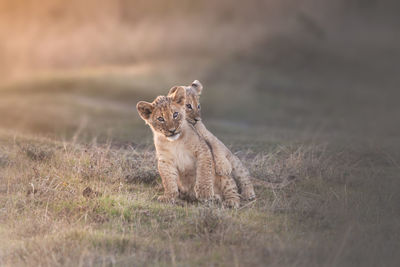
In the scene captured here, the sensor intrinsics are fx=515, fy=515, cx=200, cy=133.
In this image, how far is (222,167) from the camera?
8930mm

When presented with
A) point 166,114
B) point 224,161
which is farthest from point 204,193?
point 166,114

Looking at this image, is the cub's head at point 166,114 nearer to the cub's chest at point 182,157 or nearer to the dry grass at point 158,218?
the cub's chest at point 182,157

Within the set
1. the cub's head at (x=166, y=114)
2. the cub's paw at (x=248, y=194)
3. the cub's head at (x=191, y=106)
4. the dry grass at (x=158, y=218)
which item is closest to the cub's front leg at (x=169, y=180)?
the dry grass at (x=158, y=218)

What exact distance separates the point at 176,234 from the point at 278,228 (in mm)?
1484

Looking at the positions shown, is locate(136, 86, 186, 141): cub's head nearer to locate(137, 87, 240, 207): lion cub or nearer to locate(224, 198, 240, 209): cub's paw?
locate(137, 87, 240, 207): lion cub

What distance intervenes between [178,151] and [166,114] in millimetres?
696

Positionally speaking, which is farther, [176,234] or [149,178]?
[149,178]

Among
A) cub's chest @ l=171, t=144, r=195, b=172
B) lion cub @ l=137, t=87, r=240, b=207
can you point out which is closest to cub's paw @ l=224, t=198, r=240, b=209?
lion cub @ l=137, t=87, r=240, b=207

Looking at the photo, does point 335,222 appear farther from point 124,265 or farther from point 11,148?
point 11,148

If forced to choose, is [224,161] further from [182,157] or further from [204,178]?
[182,157]

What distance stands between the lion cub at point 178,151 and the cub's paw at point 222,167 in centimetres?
15

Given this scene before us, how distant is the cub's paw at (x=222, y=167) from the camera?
8.92m

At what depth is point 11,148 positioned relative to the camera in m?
12.3

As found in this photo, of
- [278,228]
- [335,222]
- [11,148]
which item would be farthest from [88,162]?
[335,222]
